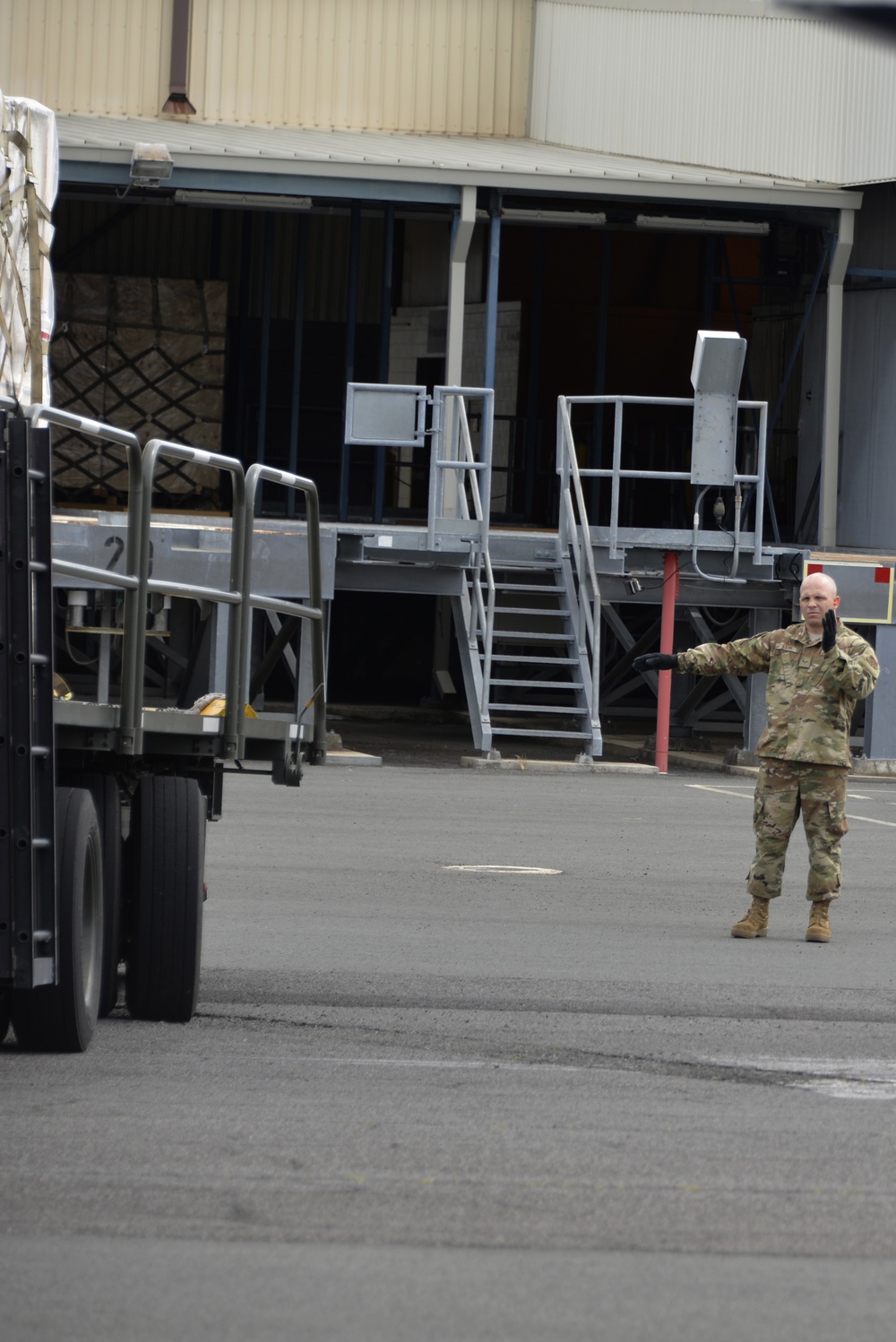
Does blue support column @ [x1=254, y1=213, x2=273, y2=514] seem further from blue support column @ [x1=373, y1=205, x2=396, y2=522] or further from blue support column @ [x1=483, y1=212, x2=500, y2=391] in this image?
blue support column @ [x1=483, y1=212, x2=500, y2=391]

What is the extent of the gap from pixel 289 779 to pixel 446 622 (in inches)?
731

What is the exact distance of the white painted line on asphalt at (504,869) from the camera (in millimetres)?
13227

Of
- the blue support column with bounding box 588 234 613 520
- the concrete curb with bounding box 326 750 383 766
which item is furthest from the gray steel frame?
the blue support column with bounding box 588 234 613 520

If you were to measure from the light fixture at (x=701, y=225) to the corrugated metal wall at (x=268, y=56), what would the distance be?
10.7ft

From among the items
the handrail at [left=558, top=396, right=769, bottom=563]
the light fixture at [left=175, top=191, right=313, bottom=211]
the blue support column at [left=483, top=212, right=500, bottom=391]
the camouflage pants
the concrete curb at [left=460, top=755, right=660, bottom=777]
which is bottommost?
the concrete curb at [left=460, top=755, right=660, bottom=777]

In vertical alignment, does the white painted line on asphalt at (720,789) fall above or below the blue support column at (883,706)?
below

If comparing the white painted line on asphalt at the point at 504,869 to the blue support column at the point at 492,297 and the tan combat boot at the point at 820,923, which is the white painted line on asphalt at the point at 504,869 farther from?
the blue support column at the point at 492,297

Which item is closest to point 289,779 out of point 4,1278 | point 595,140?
point 4,1278

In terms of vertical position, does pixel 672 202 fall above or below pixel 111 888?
above

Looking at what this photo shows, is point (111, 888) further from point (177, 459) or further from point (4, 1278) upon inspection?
point (4, 1278)

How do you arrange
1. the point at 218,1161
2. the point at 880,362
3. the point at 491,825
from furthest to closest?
the point at 880,362, the point at 491,825, the point at 218,1161

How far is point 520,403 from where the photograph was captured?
2767 cm

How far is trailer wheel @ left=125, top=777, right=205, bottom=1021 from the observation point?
806 centimetres

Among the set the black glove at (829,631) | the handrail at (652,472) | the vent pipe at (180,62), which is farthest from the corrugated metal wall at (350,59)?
the black glove at (829,631)
